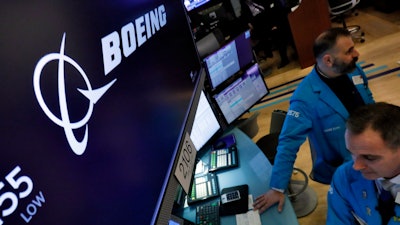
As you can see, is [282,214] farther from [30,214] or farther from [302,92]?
[30,214]

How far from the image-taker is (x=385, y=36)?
5273 millimetres

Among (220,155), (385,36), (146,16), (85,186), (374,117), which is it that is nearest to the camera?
(85,186)

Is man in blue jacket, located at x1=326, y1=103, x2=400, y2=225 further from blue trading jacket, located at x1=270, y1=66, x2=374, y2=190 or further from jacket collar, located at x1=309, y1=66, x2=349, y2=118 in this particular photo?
jacket collar, located at x1=309, y1=66, x2=349, y2=118

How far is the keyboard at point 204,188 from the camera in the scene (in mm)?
1937

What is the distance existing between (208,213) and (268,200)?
0.34 metres

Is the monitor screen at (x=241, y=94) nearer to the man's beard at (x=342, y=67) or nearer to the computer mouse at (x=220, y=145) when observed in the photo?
the computer mouse at (x=220, y=145)

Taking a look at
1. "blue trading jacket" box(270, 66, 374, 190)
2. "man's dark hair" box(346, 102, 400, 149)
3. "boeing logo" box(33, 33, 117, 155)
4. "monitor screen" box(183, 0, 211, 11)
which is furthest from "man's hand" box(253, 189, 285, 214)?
"monitor screen" box(183, 0, 211, 11)

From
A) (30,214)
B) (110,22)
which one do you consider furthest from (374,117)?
(30,214)

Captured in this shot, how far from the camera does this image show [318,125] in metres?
2.13

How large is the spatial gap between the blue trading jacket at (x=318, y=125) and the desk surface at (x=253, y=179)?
0.14 metres

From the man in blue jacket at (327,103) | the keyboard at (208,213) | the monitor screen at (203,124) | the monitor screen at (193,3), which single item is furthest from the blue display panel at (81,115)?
the monitor screen at (193,3)

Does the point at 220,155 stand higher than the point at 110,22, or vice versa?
the point at 110,22

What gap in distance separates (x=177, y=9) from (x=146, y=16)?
0.47m

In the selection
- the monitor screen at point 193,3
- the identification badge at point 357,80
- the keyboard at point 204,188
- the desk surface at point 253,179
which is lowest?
the desk surface at point 253,179
